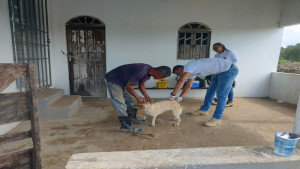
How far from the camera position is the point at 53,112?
3.75 m

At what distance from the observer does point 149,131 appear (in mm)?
3311

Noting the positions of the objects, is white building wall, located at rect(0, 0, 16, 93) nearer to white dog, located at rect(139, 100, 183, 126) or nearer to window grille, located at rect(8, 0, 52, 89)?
window grille, located at rect(8, 0, 52, 89)

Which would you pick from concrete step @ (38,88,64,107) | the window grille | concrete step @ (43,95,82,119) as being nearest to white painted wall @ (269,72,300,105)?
concrete step @ (43,95,82,119)

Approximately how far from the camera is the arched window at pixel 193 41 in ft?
18.0

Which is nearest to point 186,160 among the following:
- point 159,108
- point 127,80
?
point 127,80

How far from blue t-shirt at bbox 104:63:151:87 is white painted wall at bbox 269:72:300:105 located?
5.05m

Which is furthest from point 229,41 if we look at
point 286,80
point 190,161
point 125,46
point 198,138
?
point 190,161

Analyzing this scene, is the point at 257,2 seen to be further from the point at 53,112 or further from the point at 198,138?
the point at 53,112

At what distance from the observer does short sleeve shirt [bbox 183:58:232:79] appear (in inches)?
120

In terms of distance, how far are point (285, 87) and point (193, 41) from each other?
10.8 feet

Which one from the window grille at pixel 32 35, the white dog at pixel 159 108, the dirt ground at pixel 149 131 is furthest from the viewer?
the window grille at pixel 32 35

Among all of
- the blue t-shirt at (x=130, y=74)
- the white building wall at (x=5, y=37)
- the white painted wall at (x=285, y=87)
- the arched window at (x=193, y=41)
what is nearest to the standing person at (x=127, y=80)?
the blue t-shirt at (x=130, y=74)

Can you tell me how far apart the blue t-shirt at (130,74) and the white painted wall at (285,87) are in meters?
5.05

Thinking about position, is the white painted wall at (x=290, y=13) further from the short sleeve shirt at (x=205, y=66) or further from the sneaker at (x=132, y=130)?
the sneaker at (x=132, y=130)
